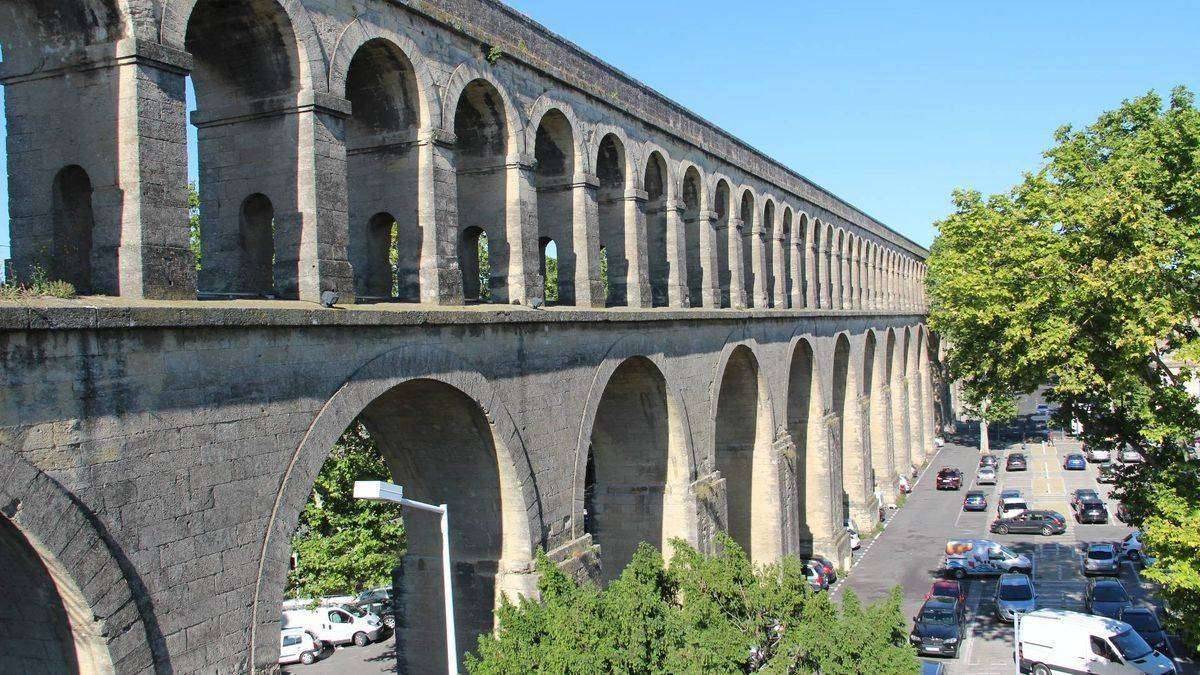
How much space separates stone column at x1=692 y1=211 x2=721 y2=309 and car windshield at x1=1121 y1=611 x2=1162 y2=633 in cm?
1409

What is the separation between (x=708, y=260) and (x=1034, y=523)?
2487 cm

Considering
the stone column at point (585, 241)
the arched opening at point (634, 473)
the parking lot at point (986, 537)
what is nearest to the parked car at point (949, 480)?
the parking lot at point (986, 537)

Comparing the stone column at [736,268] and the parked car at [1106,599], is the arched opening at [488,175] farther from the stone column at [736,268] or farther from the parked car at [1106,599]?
the parked car at [1106,599]

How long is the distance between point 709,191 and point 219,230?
14884 millimetres

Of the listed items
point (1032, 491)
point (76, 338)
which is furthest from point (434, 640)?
point (1032, 491)

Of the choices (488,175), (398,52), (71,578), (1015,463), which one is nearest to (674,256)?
(488,175)

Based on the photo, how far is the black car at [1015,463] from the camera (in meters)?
57.5

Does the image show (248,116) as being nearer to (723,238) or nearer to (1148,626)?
(723,238)

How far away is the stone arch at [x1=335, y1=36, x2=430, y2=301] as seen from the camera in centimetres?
1401

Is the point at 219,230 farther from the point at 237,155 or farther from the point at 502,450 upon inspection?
the point at 502,450

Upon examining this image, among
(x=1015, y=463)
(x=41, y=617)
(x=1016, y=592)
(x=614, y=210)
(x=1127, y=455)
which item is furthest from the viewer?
(x=1127, y=455)

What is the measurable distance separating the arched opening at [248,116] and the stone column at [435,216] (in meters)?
2.30

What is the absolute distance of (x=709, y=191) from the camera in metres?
25.4

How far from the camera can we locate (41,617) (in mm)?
9391
